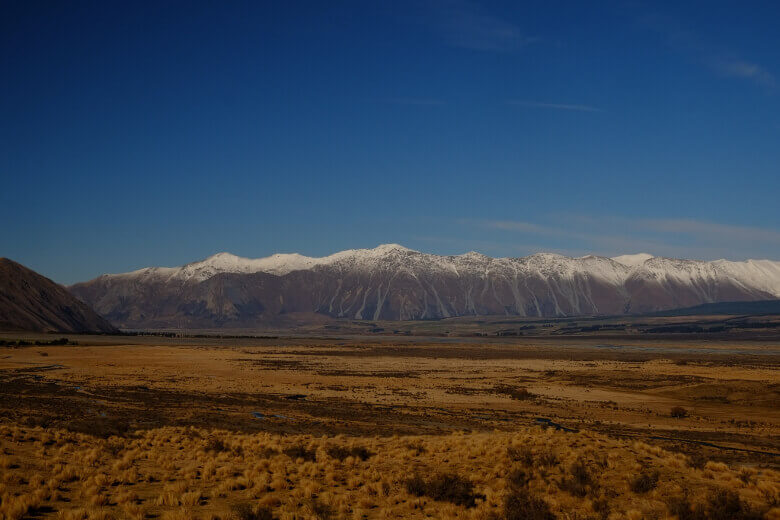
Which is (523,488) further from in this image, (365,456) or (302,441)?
(302,441)

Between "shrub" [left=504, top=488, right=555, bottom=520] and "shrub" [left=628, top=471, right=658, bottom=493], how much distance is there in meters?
2.59

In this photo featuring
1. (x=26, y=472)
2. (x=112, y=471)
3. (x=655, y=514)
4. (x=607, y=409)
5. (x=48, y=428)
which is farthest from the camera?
(x=607, y=409)

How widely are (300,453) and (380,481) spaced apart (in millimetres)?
4992

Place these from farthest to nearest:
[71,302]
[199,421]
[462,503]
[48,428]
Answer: [71,302] → [199,421] → [48,428] → [462,503]

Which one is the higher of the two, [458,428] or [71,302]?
[71,302]

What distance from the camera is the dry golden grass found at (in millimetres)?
14430

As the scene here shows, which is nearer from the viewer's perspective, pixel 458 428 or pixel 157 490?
pixel 157 490

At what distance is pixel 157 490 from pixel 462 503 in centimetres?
808

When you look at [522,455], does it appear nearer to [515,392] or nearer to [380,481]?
[380,481]

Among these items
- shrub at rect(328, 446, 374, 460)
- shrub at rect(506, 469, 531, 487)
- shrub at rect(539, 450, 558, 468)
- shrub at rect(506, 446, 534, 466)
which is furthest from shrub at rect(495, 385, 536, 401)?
shrub at rect(506, 469, 531, 487)

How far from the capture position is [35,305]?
17262 centimetres

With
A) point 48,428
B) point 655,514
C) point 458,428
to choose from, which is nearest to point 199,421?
point 48,428

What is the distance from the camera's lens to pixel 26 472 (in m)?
17.0

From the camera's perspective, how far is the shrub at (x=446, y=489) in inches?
627
